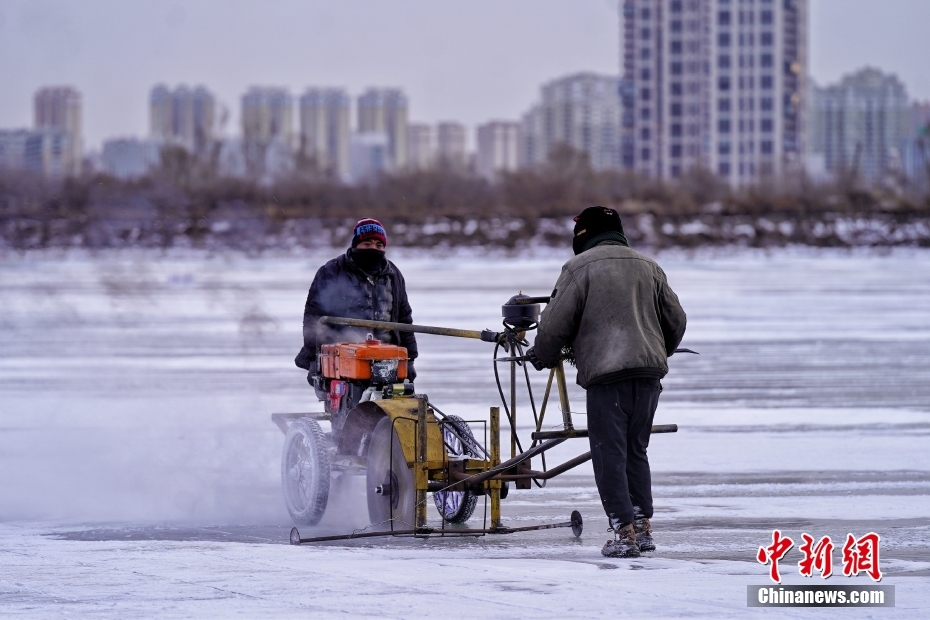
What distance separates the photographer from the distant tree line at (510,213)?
29.4m

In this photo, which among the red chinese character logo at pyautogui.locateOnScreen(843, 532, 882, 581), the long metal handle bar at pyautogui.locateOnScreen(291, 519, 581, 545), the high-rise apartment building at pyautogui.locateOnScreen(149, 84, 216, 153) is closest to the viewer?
the red chinese character logo at pyautogui.locateOnScreen(843, 532, 882, 581)

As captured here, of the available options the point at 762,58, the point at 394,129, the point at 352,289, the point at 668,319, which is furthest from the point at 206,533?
the point at 762,58

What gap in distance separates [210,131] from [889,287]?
56.6 feet

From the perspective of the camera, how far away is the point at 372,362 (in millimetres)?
7887

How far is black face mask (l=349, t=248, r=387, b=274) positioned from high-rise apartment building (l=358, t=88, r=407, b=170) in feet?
258

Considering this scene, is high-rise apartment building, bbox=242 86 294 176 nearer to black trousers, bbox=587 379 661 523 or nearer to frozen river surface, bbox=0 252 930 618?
frozen river surface, bbox=0 252 930 618

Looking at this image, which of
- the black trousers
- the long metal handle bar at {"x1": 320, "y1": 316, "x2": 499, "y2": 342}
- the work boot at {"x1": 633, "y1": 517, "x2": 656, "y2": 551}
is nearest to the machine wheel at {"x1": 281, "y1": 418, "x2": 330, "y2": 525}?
the long metal handle bar at {"x1": 320, "y1": 316, "x2": 499, "y2": 342}

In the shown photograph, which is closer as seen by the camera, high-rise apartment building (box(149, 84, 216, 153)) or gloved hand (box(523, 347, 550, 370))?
gloved hand (box(523, 347, 550, 370))

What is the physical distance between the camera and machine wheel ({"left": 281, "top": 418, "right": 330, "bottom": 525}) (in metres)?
7.91

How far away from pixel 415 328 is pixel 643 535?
172cm

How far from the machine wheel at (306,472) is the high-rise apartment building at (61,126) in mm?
8796

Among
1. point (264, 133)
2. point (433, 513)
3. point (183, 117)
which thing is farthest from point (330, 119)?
point (433, 513)

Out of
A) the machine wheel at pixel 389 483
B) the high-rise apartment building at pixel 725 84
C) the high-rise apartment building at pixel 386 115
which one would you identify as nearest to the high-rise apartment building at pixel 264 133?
the machine wheel at pixel 389 483

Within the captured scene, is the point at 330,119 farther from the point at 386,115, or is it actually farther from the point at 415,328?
the point at 415,328
